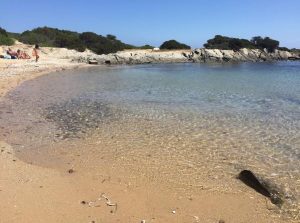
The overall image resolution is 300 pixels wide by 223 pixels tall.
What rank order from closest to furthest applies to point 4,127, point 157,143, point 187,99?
point 157,143 → point 4,127 → point 187,99

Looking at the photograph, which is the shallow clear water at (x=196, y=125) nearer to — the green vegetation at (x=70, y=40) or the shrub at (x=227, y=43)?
the green vegetation at (x=70, y=40)

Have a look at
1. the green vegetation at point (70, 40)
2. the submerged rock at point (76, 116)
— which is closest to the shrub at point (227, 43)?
the green vegetation at point (70, 40)

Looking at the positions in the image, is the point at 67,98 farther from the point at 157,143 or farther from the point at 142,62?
the point at 142,62

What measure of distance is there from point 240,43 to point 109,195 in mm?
87247

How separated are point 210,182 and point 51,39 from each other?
70.2 meters

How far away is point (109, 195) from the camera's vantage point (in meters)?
6.27

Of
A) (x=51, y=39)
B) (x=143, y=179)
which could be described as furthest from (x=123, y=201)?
(x=51, y=39)

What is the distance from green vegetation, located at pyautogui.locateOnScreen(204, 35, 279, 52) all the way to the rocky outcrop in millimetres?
3176

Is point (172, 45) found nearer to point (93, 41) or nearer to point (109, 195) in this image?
point (93, 41)

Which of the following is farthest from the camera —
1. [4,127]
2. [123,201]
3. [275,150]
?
[4,127]

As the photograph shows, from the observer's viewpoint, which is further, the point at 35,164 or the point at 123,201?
the point at 35,164

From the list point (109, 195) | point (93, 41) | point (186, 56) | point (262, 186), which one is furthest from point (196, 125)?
point (93, 41)

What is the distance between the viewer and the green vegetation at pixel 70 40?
2608 inches

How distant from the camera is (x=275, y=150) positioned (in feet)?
29.9
